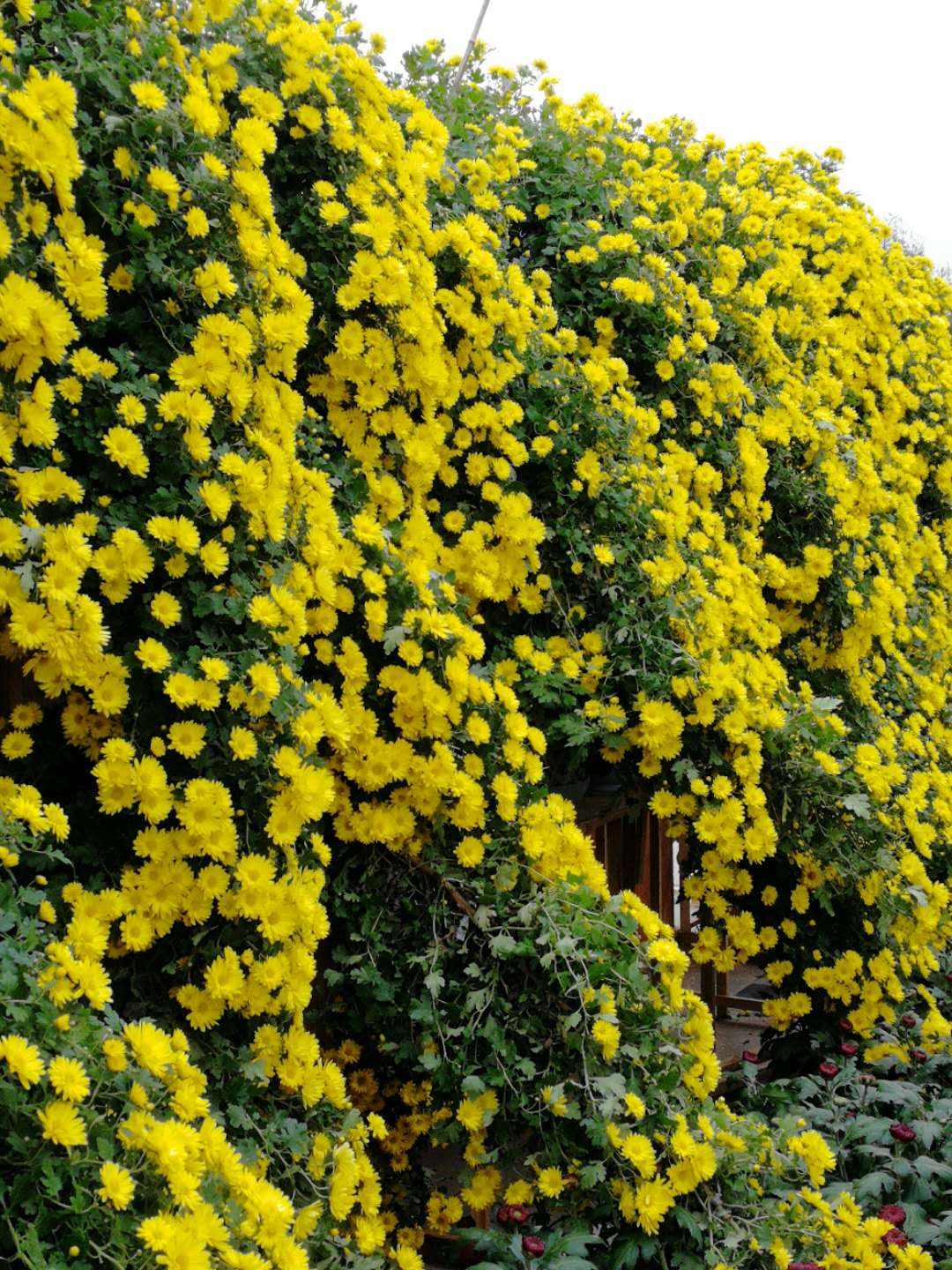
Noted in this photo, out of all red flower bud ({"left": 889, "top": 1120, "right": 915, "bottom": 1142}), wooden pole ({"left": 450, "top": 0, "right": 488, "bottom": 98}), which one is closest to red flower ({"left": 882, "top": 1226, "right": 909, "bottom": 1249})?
red flower bud ({"left": 889, "top": 1120, "right": 915, "bottom": 1142})

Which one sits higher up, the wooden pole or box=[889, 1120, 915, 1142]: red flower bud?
the wooden pole

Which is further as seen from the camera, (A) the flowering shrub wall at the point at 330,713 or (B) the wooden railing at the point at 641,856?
(B) the wooden railing at the point at 641,856

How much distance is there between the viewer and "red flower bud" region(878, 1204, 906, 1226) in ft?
8.63

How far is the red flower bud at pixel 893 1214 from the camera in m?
2.63

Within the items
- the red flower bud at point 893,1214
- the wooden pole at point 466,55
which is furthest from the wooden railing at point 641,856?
the wooden pole at point 466,55

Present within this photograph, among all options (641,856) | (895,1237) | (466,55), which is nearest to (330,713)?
(895,1237)

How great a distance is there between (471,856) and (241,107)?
1600 mm

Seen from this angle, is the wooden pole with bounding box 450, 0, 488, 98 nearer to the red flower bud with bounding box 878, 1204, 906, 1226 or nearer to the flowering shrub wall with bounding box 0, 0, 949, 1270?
the flowering shrub wall with bounding box 0, 0, 949, 1270

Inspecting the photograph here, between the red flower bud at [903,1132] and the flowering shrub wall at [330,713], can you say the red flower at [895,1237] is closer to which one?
the flowering shrub wall at [330,713]

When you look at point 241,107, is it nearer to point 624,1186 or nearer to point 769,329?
point 624,1186

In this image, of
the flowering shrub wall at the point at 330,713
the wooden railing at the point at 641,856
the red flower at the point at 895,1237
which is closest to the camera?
the flowering shrub wall at the point at 330,713

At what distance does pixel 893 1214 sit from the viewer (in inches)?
104

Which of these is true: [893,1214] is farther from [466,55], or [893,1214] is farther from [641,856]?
[466,55]

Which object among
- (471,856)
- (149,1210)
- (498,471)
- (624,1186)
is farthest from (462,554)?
(149,1210)
